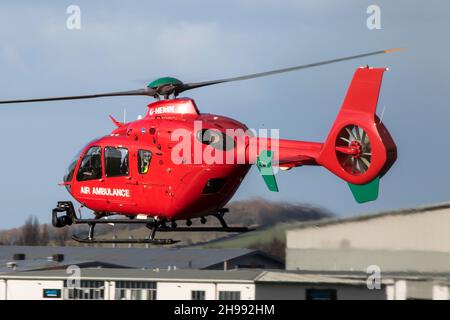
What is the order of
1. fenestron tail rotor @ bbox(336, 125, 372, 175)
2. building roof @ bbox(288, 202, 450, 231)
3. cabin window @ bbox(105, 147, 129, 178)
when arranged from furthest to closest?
building roof @ bbox(288, 202, 450, 231), cabin window @ bbox(105, 147, 129, 178), fenestron tail rotor @ bbox(336, 125, 372, 175)

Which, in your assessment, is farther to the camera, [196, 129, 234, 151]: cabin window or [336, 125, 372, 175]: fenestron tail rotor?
[196, 129, 234, 151]: cabin window

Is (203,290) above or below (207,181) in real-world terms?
below

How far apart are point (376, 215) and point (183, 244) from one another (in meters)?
16.2

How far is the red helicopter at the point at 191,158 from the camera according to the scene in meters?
23.2

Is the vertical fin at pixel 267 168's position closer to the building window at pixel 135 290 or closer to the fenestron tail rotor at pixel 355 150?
the fenestron tail rotor at pixel 355 150

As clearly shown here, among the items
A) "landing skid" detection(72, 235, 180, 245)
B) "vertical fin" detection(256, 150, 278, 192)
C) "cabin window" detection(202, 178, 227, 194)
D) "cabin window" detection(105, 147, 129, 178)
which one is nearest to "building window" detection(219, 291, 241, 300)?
"landing skid" detection(72, 235, 180, 245)

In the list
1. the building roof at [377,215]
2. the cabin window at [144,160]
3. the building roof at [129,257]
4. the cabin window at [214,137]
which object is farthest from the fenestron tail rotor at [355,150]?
the building roof at [129,257]

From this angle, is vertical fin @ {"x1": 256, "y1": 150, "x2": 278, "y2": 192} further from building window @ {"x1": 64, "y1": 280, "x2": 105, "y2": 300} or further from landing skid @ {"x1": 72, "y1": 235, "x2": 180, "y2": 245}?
building window @ {"x1": 64, "y1": 280, "x2": 105, "y2": 300}

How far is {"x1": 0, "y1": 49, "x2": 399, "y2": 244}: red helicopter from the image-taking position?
23156mm

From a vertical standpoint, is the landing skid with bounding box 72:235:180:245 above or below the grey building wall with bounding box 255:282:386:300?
above

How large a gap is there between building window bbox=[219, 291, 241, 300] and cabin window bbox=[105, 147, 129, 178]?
10206 millimetres
